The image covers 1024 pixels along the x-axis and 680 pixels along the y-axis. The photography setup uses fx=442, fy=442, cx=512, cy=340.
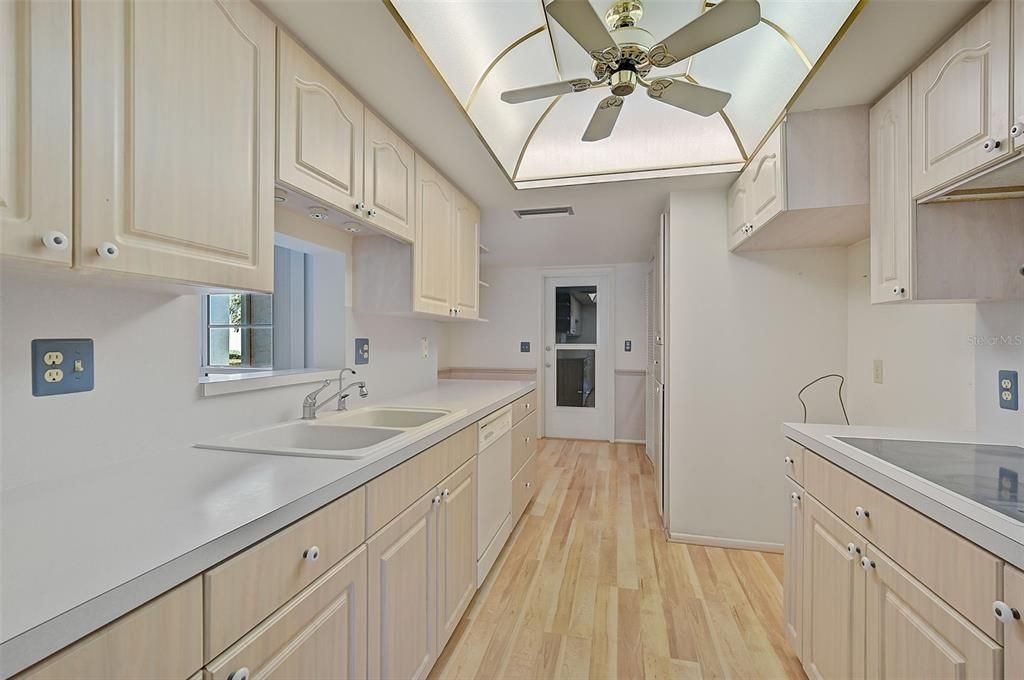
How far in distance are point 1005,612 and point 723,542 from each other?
6.83 feet

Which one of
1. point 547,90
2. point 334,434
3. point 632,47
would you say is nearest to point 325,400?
point 334,434

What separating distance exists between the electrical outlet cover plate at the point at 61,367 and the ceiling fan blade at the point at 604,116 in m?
1.78

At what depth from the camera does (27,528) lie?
735mm

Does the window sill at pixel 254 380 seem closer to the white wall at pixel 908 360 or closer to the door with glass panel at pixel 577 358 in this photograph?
the white wall at pixel 908 360

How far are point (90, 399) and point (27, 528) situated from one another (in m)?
0.44

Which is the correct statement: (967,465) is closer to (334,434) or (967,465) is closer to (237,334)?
(334,434)

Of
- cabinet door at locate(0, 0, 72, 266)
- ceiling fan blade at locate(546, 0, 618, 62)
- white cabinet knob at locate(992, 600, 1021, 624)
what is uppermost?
ceiling fan blade at locate(546, 0, 618, 62)

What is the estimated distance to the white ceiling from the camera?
4.25ft

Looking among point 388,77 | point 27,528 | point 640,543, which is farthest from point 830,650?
point 388,77

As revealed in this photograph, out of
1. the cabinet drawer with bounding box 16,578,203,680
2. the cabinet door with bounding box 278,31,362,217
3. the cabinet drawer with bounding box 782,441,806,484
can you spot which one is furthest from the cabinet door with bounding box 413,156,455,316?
the cabinet drawer with bounding box 782,441,806,484

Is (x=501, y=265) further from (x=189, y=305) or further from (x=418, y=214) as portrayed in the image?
(x=189, y=305)

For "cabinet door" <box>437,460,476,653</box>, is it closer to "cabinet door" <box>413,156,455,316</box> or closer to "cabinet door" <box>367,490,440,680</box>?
"cabinet door" <box>367,490,440,680</box>

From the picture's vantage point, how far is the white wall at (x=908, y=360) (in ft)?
5.52

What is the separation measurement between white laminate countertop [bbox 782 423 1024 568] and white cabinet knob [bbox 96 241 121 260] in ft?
5.73
